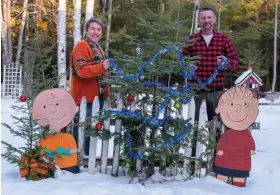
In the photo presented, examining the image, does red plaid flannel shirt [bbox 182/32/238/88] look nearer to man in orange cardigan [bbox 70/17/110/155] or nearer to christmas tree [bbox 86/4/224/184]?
christmas tree [bbox 86/4/224/184]

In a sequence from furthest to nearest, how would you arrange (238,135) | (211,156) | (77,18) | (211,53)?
(77,18)
(211,53)
(211,156)
(238,135)

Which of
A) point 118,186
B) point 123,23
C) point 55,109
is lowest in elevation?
point 118,186

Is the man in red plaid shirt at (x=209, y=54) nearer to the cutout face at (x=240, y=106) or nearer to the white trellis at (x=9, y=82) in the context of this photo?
the cutout face at (x=240, y=106)

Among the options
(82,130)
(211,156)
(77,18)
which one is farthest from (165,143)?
(77,18)

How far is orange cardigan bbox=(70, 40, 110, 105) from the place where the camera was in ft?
11.4

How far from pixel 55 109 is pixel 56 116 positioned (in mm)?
66

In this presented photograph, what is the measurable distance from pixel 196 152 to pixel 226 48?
1073 mm

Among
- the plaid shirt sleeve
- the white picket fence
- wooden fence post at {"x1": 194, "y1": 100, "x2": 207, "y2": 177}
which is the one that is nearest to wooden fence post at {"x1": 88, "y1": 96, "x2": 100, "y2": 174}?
the white picket fence

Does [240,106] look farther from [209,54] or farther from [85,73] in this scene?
[85,73]

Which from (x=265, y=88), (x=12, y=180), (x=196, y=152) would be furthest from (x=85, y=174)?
(x=265, y=88)

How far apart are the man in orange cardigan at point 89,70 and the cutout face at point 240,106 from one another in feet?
3.79

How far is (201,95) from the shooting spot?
3.81 metres

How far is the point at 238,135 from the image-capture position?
344 centimetres

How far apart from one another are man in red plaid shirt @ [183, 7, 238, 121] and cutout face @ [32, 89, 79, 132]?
48.8 inches
